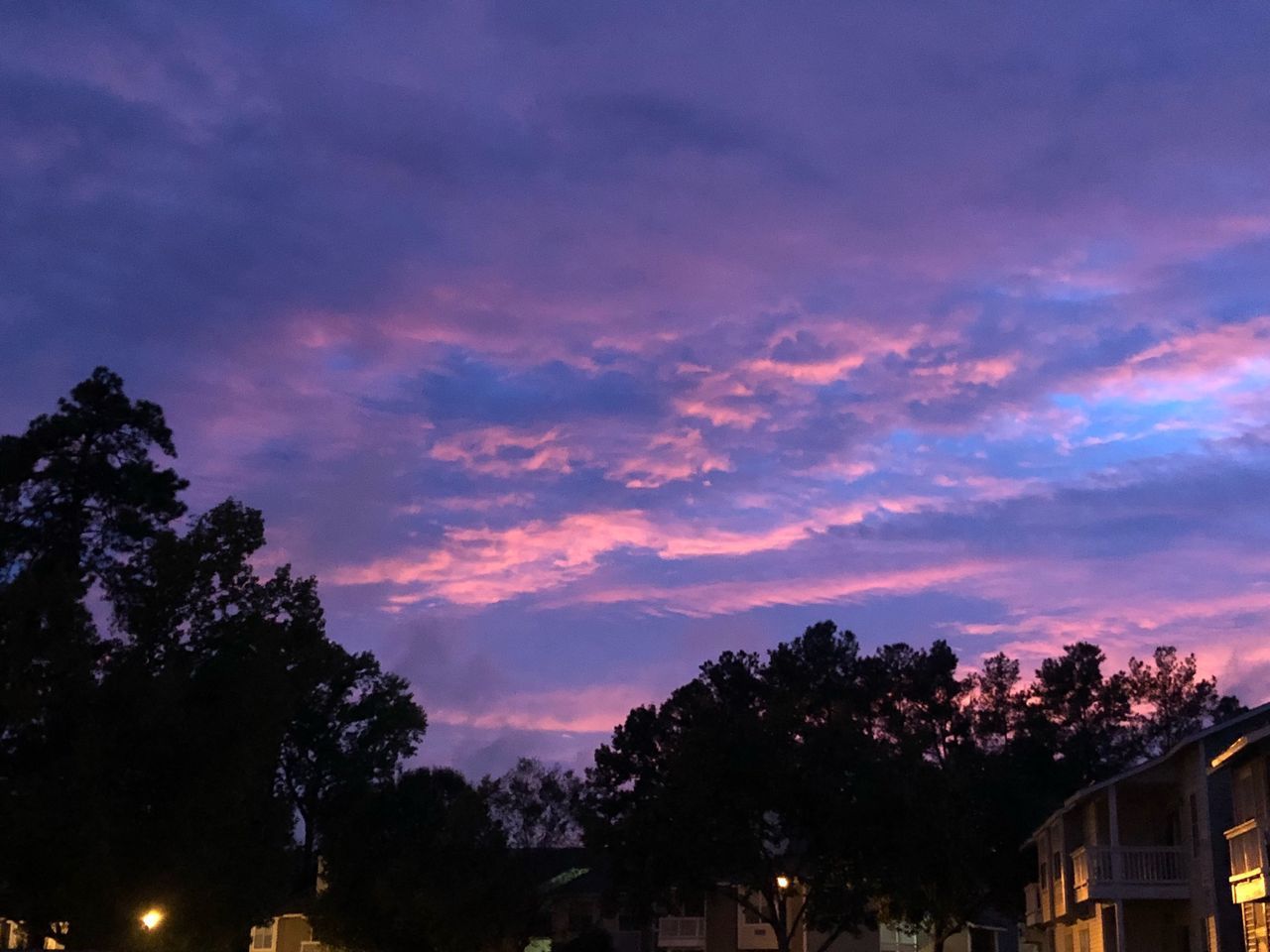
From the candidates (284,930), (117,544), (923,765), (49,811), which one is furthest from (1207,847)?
(284,930)

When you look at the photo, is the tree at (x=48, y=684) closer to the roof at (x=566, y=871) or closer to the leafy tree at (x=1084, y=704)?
the roof at (x=566, y=871)

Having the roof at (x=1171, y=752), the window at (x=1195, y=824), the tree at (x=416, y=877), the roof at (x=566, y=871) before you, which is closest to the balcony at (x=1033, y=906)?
the roof at (x=1171, y=752)

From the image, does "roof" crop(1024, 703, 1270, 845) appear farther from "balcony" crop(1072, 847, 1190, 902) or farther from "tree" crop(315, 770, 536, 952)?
"tree" crop(315, 770, 536, 952)

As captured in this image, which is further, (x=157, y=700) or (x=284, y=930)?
(x=284, y=930)

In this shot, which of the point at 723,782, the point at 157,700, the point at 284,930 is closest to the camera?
the point at 157,700

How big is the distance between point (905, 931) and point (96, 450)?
129 feet

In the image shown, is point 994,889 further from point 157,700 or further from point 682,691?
point 157,700

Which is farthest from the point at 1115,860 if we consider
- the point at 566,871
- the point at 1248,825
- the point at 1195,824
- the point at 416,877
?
the point at 566,871

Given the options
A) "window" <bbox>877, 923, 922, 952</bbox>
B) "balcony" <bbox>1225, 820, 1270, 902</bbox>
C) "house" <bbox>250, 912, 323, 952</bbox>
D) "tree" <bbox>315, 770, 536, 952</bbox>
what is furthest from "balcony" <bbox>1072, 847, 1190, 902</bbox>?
"house" <bbox>250, 912, 323, 952</bbox>

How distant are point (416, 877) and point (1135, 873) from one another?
34841 mm

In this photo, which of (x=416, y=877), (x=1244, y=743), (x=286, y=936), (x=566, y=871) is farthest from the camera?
(x=286, y=936)

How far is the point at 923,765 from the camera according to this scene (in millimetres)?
55844

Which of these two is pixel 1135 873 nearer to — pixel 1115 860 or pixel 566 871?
pixel 1115 860

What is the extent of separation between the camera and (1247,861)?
101ft
